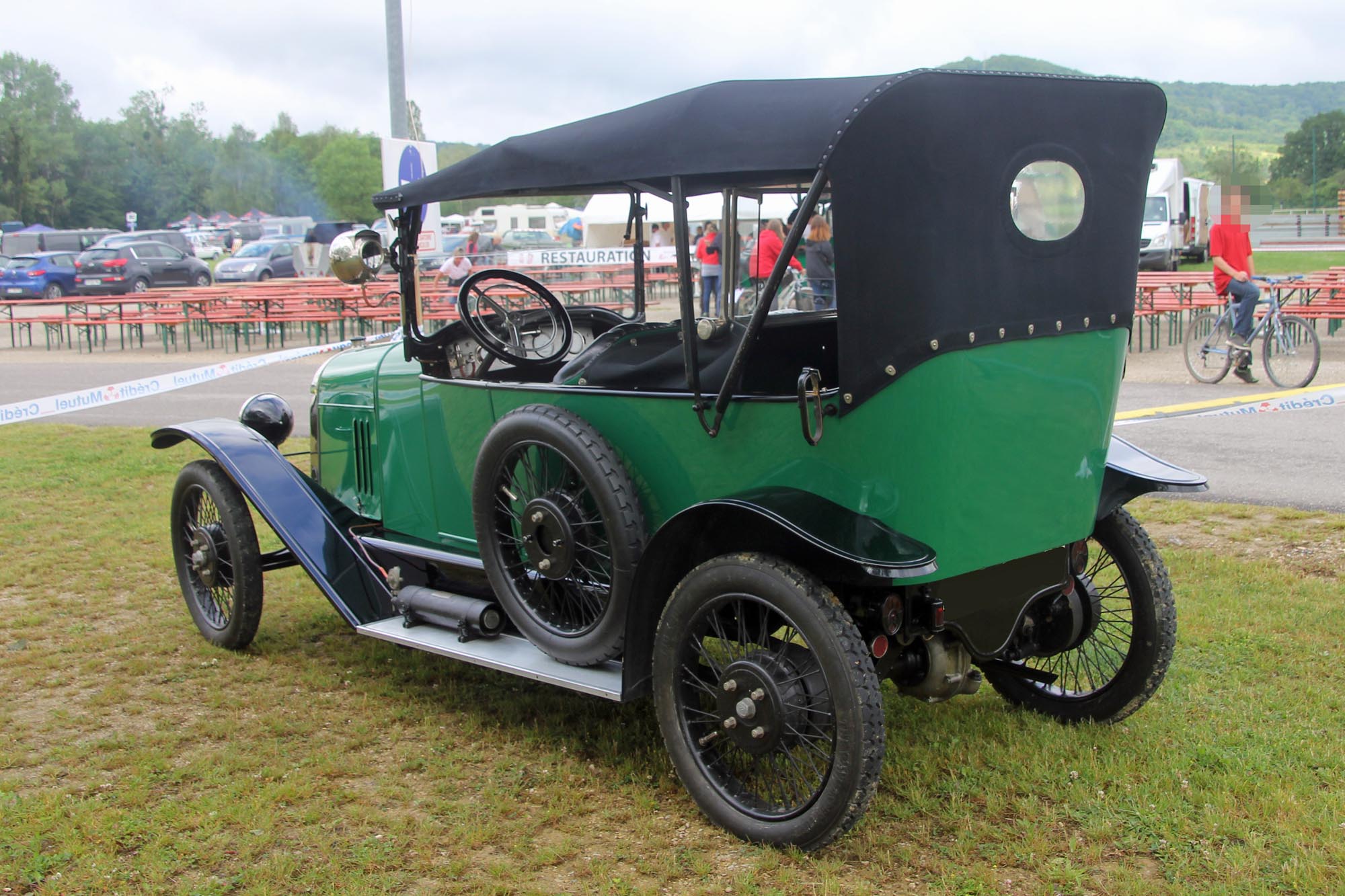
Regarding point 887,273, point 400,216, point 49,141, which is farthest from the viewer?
point 49,141

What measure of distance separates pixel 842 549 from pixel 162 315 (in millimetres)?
17796

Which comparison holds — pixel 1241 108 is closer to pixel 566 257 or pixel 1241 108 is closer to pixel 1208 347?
pixel 566 257

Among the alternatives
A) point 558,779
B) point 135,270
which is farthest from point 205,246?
point 558,779

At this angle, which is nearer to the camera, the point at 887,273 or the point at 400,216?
the point at 887,273

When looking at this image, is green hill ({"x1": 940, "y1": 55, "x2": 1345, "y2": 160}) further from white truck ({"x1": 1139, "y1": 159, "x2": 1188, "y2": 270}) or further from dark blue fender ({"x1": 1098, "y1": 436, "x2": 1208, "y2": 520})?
dark blue fender ({"x1": 1098, "y1": 436, "x2": 1208, "y2": 520})

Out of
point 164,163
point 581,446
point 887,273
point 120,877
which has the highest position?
point 164,163

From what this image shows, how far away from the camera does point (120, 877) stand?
291cm

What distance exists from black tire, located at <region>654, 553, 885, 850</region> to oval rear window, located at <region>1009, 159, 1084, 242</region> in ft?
3.51

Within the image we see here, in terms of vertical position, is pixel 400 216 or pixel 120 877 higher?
pixel 400 216

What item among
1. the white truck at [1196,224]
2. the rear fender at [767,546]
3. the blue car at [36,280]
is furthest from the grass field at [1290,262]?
the blue car at [36,280]

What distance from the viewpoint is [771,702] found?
292cm

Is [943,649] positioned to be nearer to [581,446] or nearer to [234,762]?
[581,446]

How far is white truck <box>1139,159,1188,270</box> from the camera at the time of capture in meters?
26.2

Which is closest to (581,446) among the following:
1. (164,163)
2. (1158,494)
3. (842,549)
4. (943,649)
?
(842,549)
